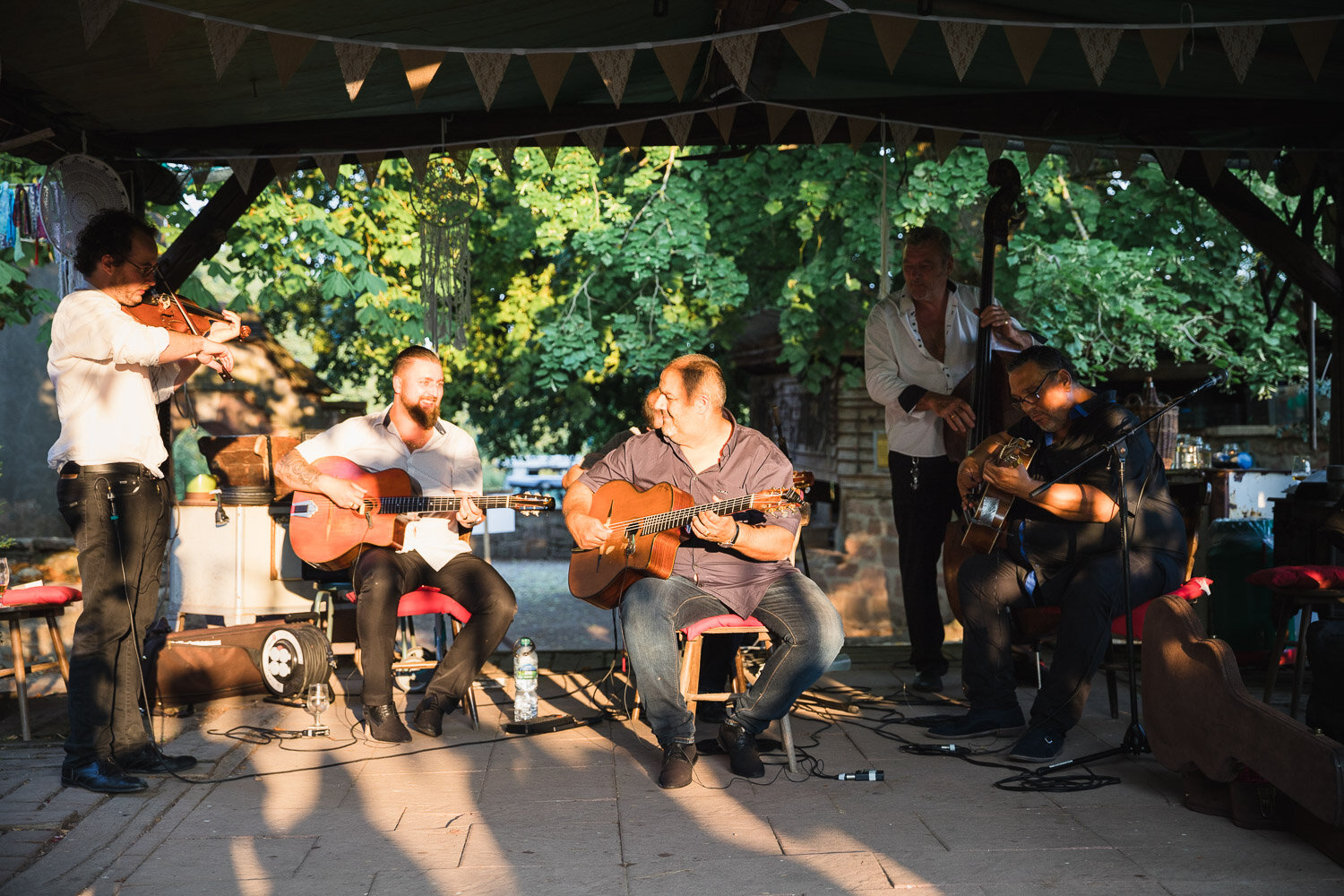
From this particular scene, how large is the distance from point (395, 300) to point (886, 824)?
7844mm

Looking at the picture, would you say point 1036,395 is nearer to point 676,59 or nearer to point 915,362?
point 915,362

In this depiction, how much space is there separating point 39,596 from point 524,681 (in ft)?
6.58

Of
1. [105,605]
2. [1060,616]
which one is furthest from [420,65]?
[1060,616]

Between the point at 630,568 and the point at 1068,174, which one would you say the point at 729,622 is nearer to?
the point at 630,568

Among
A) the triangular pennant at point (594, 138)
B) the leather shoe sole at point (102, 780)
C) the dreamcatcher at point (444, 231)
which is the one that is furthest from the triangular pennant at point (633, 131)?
the leather shoe sole at point (102, 780)

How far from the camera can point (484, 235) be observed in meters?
12.0

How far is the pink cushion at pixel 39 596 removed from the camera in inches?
176

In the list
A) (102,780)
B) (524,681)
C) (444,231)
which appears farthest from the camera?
(444,231)

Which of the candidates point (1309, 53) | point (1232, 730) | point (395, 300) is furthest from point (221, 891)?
point (395, 300)

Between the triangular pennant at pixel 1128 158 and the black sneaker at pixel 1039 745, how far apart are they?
303 cm

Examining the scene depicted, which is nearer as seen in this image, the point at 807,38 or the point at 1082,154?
the point at 807,38

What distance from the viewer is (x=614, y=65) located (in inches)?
170

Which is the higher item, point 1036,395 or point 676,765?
point 1036,395

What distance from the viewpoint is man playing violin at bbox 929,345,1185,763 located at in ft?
12.9
